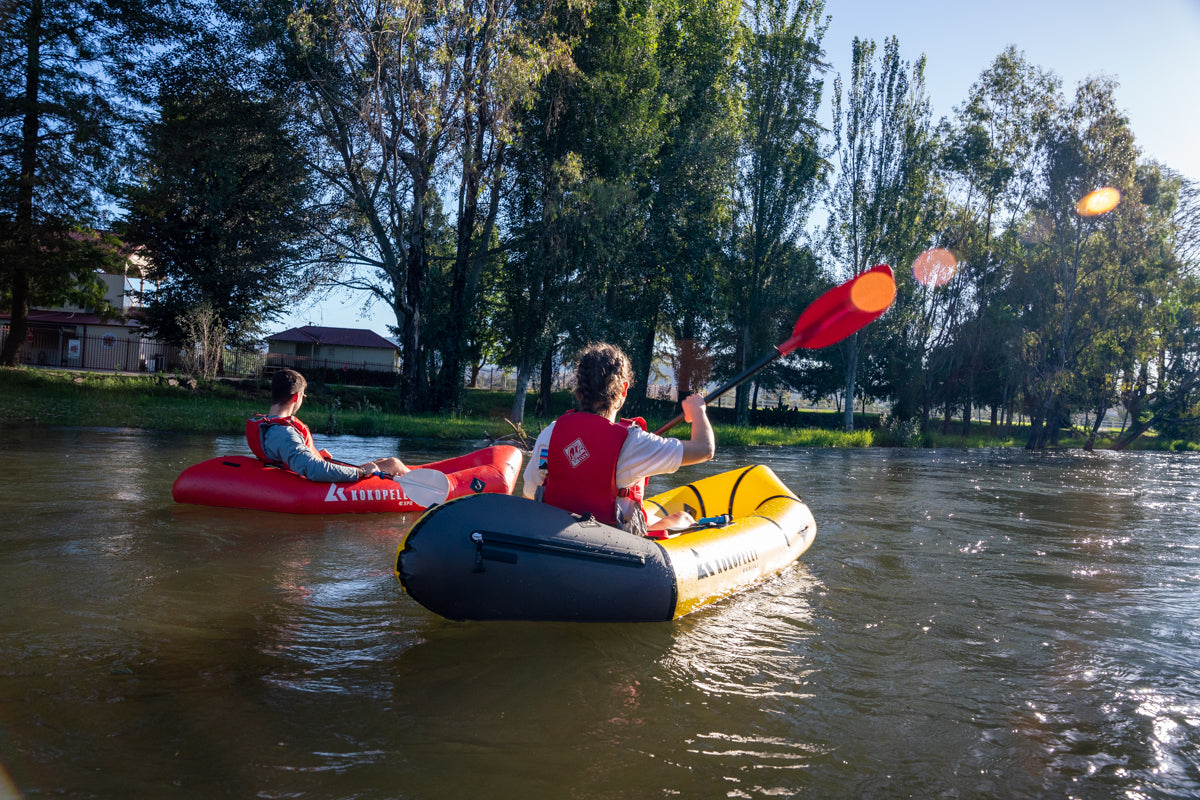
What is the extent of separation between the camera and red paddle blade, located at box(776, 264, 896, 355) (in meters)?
4.77

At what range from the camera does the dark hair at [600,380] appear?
323cm

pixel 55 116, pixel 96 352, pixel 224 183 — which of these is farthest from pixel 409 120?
pixel 96 352

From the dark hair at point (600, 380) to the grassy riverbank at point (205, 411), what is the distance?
967 cm

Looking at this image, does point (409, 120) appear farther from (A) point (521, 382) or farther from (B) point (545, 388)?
(B) point (545, 388)

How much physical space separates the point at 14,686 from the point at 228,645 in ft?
2.17

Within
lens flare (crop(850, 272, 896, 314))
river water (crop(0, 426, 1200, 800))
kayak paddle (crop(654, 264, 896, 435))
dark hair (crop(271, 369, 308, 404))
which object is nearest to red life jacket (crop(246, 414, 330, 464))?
dark hair (crop(271, 369, 308, 404))

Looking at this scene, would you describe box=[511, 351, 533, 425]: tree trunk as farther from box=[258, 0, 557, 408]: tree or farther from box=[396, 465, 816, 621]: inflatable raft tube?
box=[396, 465, 816, 621]: inflatable raft tube

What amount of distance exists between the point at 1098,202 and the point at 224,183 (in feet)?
65.8

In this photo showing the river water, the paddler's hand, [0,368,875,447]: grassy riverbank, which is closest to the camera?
the river water

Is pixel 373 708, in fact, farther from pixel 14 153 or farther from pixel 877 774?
pixel 14 153

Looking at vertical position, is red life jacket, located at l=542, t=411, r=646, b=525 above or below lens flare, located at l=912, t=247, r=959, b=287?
below

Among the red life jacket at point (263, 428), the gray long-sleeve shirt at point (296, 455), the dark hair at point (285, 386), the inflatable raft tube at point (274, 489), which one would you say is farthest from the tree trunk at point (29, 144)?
the dark hair at point (285, 386)

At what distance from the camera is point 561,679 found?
2777 millimetres

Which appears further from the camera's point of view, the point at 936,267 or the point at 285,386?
the point at 936,267
